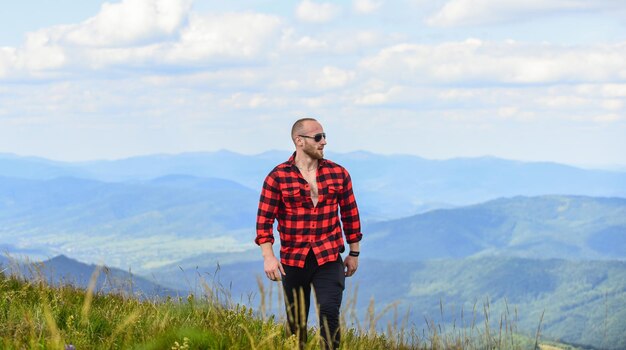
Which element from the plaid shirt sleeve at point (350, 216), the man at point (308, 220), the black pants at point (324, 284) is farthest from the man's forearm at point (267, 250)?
the plaid shirt sleeve at point (350, 216)

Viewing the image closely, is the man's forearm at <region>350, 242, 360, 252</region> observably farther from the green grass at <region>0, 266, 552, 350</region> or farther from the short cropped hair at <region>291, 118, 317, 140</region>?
the short cropped hair at <region>291, 118, 317, 140</region>

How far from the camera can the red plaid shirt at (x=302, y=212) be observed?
6.93 m

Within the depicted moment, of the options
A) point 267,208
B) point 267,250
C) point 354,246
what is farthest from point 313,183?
point 354,246

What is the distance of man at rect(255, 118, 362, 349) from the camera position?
22.6ft

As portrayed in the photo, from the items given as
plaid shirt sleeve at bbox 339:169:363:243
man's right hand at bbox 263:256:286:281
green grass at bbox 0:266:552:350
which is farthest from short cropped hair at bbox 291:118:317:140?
green grass at bbox 0:266:552:350

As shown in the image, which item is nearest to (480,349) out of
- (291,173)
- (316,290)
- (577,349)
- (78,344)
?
(316,290)

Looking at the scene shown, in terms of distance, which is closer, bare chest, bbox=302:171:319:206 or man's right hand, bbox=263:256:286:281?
man's right hand, bbox=263:256:286:281

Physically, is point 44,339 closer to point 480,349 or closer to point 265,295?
point 265,295

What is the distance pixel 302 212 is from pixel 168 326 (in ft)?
4.94

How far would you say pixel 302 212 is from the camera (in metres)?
6.95

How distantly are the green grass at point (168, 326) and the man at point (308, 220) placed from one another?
33 cm

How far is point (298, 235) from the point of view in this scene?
274 inches

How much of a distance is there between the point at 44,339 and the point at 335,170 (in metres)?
2.82

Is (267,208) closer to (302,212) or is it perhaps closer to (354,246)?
(302,212)
